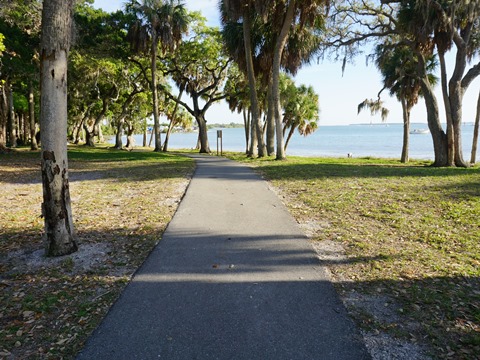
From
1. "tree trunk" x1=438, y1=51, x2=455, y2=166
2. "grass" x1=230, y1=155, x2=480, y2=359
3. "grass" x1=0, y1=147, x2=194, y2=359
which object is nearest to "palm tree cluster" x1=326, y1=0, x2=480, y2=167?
"tree trunk" x1=438, y1=51, x2=455, y2=166

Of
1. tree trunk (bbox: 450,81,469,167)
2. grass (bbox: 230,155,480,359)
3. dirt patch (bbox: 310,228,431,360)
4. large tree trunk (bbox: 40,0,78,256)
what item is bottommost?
dirt patch (bbox: 310,228,431,360)

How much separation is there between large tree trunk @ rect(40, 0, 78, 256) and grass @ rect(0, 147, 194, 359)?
630mm

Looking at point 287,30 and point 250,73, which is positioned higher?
point 287,30

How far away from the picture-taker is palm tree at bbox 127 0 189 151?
2284cm

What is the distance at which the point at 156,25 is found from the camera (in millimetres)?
22875

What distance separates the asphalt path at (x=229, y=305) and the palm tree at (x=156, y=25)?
21315 millimetres

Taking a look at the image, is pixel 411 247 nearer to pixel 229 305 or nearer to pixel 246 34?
pixel 229 305

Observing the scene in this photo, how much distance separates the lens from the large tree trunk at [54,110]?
12.8 feet

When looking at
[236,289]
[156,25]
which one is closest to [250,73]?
[156,25]

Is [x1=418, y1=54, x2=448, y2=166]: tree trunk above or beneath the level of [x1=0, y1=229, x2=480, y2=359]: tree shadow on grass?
above

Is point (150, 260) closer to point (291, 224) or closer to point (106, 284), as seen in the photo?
point (106, 284)

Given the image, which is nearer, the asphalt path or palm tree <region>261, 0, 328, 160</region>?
the asphalt path

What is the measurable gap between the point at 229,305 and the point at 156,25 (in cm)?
2405

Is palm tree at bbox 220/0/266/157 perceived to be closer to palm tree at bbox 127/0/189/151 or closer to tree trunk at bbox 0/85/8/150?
palm tree at bbox 127/0/189/151
